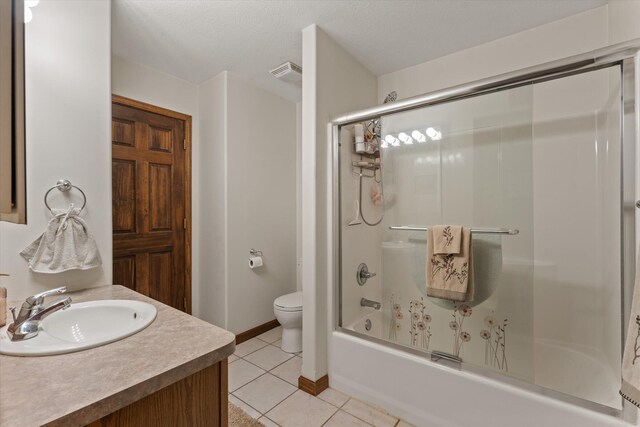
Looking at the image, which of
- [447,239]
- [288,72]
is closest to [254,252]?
[288,72]

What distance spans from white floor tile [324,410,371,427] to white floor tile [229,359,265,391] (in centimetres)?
68

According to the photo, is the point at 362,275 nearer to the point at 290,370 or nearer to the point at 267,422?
the point at 290,370

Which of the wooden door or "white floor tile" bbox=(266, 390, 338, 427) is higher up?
the wooden door

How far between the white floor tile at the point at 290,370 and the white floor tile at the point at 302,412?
174mm

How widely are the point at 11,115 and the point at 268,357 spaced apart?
7.48ft

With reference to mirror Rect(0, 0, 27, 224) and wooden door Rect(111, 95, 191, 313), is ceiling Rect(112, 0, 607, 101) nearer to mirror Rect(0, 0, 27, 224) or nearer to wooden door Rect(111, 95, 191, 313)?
wooden door Rect(111, 95, 191, 313)

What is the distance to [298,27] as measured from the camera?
1.90 meters

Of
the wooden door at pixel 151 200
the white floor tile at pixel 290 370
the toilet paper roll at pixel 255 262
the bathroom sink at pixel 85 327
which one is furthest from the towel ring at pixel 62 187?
the white floor tile at pixel 290 370

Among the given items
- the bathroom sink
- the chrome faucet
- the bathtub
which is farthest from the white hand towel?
the bathtub

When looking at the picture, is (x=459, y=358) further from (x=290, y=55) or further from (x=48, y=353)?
(x=290, y=55)

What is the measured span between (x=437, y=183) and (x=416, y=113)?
44cm

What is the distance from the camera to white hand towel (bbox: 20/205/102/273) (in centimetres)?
130

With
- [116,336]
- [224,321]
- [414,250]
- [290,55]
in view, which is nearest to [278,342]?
[224,321]

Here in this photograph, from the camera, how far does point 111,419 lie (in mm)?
635
